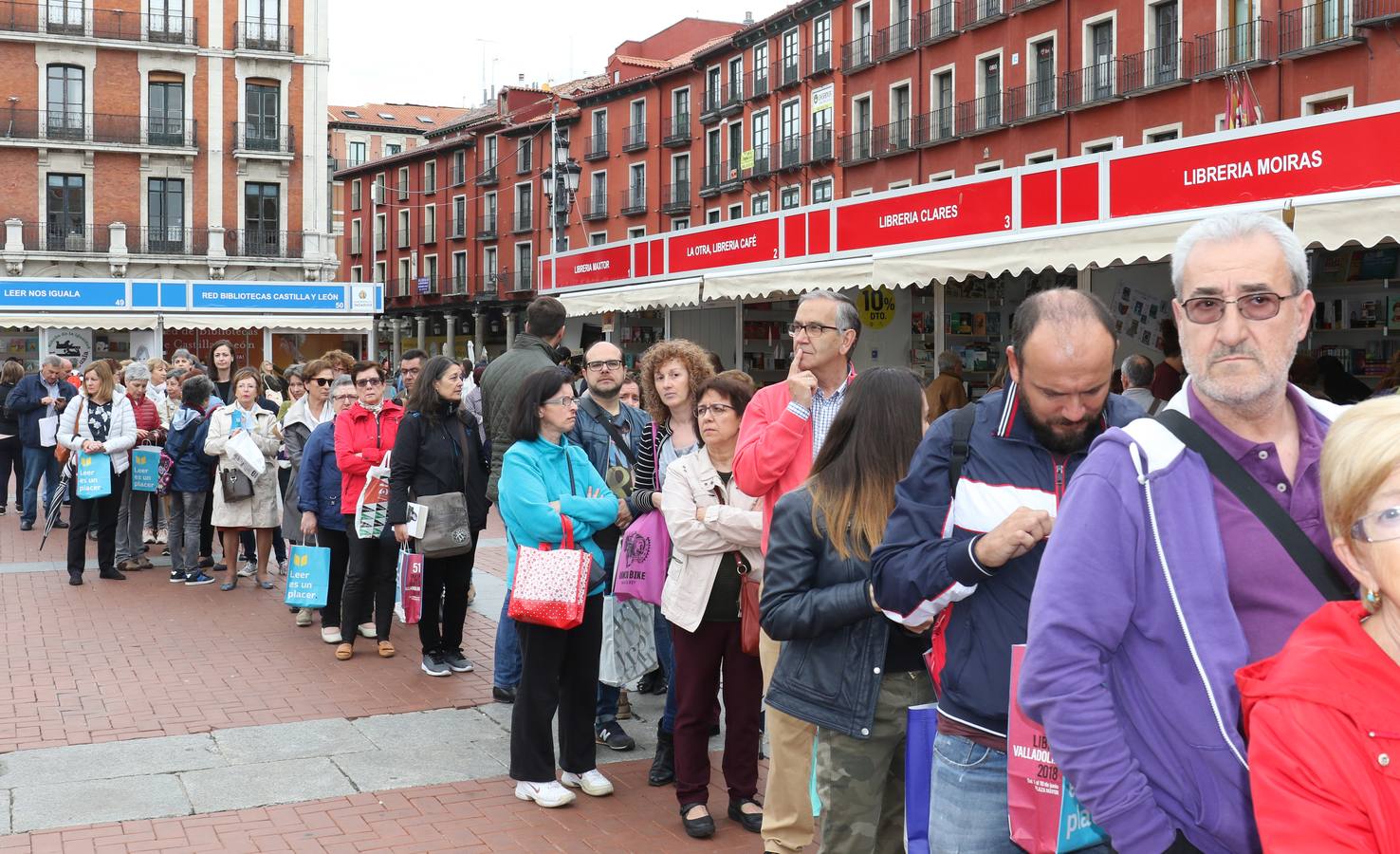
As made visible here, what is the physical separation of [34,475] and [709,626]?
1213 centimetres

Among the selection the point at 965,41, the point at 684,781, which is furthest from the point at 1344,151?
the point at 965,41

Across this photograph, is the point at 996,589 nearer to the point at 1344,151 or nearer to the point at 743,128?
the point at 1344,151

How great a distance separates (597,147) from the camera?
55.4 meters

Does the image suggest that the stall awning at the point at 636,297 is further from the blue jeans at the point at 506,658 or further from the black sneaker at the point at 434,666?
the blue jeans at the point at 506,658

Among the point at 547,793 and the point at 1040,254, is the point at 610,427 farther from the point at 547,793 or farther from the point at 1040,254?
the point at 1040,254

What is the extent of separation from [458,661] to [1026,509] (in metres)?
5.49

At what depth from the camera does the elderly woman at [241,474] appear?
993cm

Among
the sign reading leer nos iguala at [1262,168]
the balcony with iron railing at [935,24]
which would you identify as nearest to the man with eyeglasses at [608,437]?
the sign reading leer nos iguala at [1262,168]

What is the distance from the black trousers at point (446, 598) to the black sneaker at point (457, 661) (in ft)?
0.10

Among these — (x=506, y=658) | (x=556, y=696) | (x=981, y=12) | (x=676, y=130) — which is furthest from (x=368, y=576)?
(x=676, y=130)

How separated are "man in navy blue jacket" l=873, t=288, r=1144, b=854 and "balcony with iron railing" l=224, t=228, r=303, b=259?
45.8 meters

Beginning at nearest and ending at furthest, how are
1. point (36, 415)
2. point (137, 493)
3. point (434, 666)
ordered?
point (434, 666), point (137, 493), point (36, 415)

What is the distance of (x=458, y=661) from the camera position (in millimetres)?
7379

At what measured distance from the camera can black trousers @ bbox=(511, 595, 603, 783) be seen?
5.05 metres
